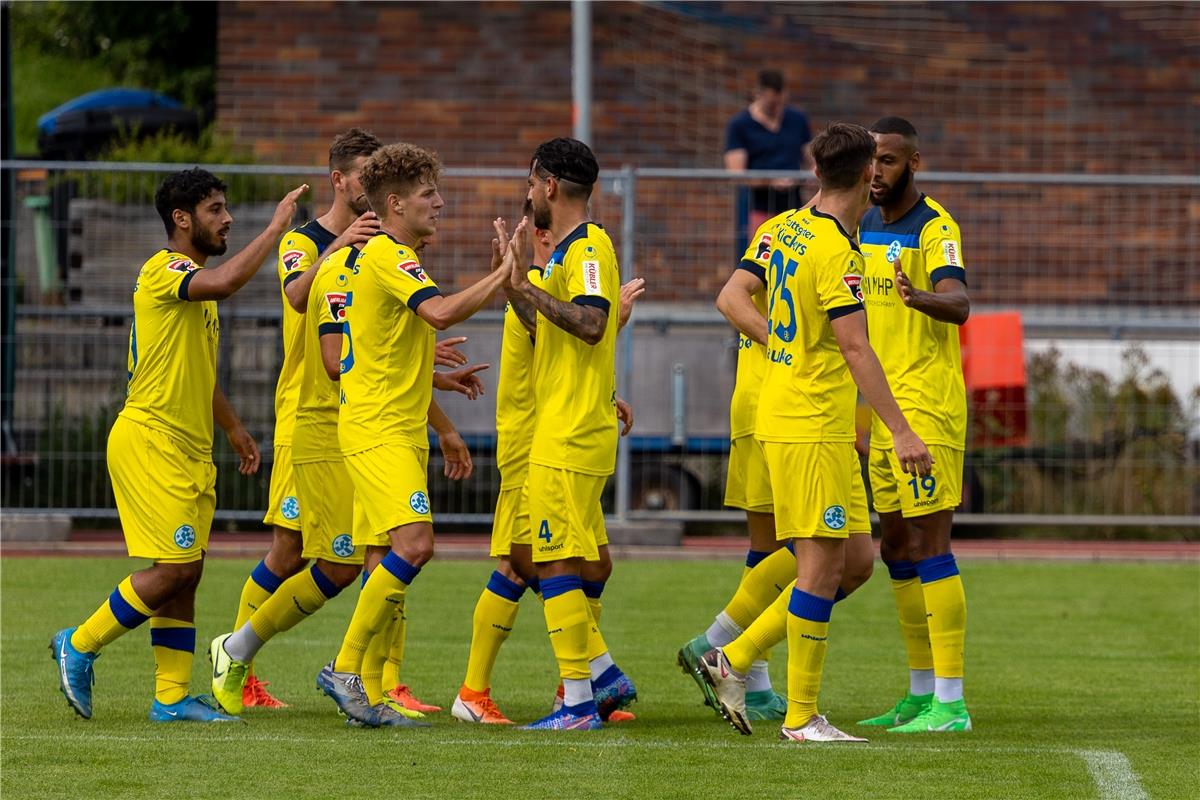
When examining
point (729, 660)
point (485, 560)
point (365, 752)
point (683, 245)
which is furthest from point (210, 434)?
point (683, 245)

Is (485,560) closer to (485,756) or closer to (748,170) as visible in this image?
(748,170)

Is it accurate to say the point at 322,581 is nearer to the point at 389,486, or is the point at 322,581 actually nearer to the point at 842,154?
the point at 389,486

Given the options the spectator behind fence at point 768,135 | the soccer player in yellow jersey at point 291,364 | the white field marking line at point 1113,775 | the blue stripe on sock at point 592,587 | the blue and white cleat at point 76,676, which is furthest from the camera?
the spectator behind fence at point 768,135

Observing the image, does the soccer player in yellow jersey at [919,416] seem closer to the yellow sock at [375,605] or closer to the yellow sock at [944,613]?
the yellow sock at [944,613]

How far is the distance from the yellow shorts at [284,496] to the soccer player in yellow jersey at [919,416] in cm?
254

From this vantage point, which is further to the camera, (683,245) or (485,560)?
(683,245)

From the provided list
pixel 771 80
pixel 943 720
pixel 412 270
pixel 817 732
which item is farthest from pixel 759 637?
pixel 771 80

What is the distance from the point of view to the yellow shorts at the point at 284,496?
8.23 meters

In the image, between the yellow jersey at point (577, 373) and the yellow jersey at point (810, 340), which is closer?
the yellow jersey at point (810, 340)

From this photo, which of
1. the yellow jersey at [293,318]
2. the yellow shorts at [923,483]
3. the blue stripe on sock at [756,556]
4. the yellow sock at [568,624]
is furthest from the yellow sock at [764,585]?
the yellow jersey at [293,318]

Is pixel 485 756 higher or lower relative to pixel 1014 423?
lower

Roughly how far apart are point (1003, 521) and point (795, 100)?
266 inches

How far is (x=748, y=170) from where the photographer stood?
14992 mm

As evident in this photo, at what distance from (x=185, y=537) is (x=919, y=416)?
9.95ft
